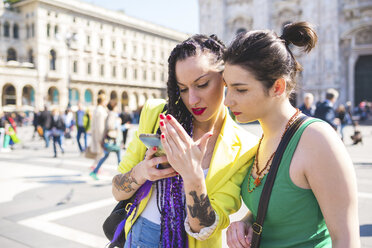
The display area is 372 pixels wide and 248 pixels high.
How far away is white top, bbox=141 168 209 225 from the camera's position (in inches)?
63.7

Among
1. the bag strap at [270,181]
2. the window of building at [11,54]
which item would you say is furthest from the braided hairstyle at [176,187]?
the window of building at [11,54]

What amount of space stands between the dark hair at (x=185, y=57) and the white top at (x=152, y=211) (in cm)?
33

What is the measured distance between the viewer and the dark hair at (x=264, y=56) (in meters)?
1.32

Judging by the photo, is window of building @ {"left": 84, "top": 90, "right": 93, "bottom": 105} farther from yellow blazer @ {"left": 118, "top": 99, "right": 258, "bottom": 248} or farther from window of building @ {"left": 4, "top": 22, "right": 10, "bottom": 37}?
yellow blazer @ {"left": 118, "top": 99, "right": 258, "bottom": 248}

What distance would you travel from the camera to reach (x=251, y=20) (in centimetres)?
2619

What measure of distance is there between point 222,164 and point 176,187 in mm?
255

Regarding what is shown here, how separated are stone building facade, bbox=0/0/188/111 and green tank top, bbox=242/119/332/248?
104 ft

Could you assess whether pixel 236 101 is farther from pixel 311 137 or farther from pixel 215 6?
pixel 215 6

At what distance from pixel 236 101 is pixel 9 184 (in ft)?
21.1

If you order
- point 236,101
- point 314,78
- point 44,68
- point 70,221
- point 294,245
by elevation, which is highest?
point 44,68

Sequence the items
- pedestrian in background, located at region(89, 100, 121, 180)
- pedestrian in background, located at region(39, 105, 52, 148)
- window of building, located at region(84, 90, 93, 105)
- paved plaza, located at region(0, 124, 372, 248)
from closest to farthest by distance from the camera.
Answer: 1. paved plaza, located at region(0, 124, 372, 248)
2. pedestrian in background, located at region(89, 100, 121, 180)
3. pedestrian in background, located at region(39, 105, 52, 148)
4. window of building, located at region(84, 90, 93, 105)

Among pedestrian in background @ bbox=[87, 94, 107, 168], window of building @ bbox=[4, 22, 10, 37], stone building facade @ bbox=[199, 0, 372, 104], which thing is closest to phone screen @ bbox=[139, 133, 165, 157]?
pedestrian in background @ bbox=[87, 94, 107, 168]

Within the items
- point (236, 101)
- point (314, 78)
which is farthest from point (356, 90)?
point (236, 101)

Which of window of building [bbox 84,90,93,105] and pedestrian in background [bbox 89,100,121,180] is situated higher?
window of building [bbox 84,90,93,105]
